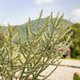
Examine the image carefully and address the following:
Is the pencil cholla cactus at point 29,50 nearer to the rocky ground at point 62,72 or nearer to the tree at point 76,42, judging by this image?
the rocky ground at point 62,72

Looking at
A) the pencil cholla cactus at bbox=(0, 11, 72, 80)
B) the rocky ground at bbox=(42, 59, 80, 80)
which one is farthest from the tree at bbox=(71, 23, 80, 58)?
the pencil cholla cactus at bbox=(0, 11, 72, 80)

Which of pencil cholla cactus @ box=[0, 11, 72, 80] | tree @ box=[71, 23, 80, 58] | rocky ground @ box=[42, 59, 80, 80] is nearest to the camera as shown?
pencil cholla cactus @ box=[0, 11, 72, 80]

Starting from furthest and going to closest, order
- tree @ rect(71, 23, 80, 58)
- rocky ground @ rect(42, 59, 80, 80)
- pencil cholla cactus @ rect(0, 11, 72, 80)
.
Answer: tree @ rect(71, 23, 80, 58) < rocky ground @ rect(42, 59, 80, 80) < pencil cholla cactus @ rect(0, 11, 72, 80)

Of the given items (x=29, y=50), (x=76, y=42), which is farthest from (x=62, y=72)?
(x=76, y=42)

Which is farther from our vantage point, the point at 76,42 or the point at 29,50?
the point at 76,42

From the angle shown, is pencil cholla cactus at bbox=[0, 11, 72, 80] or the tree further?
the tree

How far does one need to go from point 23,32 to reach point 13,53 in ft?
1.64

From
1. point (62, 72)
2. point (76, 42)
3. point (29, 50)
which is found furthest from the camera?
point (76, 42)

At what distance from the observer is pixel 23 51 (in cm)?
280

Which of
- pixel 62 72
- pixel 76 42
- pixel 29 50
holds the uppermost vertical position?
pixel 29 50

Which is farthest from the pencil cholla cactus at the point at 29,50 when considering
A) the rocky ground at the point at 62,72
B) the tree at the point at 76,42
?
the tree at the point at 76,42

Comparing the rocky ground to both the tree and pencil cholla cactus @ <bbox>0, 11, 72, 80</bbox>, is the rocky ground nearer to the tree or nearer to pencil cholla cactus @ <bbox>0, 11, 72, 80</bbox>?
pencil cholla cactus @ <bbox>0, 11, 72, 80</bbox>

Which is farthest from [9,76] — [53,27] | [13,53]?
[53,27]

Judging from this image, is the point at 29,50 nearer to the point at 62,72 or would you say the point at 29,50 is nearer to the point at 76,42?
the point at 62,72
